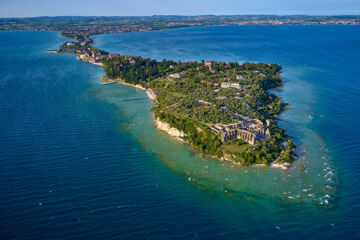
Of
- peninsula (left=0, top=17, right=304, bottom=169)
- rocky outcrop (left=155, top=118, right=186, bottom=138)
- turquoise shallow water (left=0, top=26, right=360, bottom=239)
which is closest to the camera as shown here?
turquoise shallow water (left=0, top=26, right=360, bottom=239)

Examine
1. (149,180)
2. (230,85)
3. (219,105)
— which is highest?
(230,85)

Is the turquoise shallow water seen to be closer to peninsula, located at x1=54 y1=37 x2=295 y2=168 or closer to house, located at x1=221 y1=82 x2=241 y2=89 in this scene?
peninsula, located at x1=54 y1=37 x2=295 y2=168

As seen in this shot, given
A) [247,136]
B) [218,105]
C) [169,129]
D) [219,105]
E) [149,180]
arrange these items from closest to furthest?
[149,180] < [247,136] < [169,129] < [218,105] < [219,105]

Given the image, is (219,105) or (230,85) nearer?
(219,105)

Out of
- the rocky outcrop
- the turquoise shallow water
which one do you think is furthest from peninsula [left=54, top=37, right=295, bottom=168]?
the turquoise shallow water

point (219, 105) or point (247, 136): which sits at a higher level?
point (219, 105)

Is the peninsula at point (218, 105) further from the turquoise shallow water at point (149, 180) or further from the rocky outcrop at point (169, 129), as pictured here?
the turquoise shallow water at point (149, 180)

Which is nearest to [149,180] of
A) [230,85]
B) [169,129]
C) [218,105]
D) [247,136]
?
[169,129]

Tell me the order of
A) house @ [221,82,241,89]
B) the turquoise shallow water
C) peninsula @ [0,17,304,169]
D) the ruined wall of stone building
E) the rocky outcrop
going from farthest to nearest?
house @ [221,82,241,89] → the rocky outcrop → the ruined wall of stone building → peninsula @ [0,17,304,169] → the turquoise shallow water

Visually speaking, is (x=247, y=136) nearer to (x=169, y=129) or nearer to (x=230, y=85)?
(x=169, y=129)

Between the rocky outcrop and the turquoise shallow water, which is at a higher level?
the rocky outcrop
